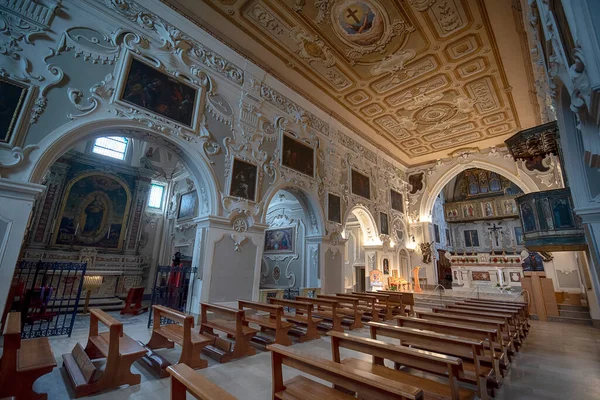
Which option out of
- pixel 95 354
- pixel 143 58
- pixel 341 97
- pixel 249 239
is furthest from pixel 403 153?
pixel 95 354

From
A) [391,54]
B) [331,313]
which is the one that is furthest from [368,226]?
[391,54]

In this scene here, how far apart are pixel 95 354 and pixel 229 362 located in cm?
167

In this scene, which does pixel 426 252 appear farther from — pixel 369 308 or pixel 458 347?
pixel 458 347

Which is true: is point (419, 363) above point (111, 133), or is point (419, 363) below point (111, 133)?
below

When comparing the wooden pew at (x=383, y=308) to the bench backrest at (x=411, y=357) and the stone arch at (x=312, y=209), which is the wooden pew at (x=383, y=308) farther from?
the bench backrest at (x=411, y=357)

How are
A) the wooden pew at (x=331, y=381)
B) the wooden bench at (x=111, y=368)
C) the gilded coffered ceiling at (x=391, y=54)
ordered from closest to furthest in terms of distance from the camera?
the wooden pew at (x=331, y=381), the wooden bench at (x=111, y=368), the gilded coffered ceiling at (x=391, y=54)

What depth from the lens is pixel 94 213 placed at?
9.60 metres

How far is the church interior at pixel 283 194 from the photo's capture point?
2.71 m

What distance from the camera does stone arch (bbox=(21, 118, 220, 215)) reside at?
411 centimetres

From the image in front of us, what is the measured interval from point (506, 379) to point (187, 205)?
37.4 feet

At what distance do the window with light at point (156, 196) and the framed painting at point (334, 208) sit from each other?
8297 mm

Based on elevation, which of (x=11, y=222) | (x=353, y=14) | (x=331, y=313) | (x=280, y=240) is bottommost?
(x=331, y=313)

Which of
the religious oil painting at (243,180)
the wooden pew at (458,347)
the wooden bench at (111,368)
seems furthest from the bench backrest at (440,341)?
the religious oil painting at (243,180)

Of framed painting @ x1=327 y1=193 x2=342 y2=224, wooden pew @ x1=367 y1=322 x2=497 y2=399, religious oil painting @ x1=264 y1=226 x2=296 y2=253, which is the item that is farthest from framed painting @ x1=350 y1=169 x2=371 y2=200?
wooden pew @ x1=367 y1=322 x2=497 y2=399
